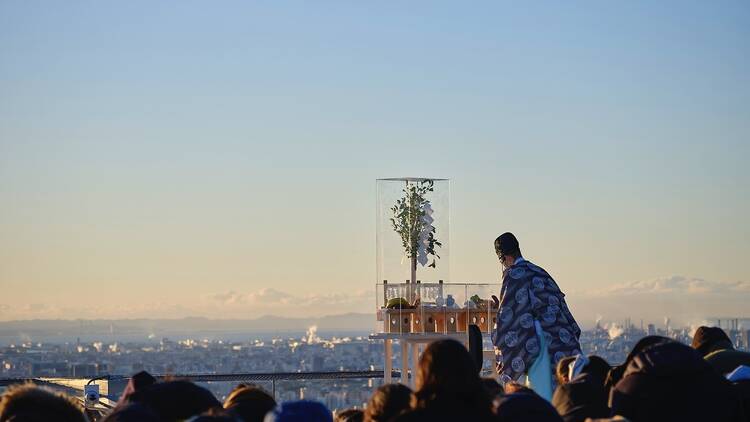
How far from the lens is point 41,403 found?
24.2 feet

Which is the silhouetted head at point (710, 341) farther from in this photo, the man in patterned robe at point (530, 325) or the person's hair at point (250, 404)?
the person's hair at point (250, 404)

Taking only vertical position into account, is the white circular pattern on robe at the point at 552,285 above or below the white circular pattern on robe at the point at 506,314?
above

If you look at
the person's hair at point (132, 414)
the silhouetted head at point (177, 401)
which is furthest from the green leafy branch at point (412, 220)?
the person's hair at point (132, 414)

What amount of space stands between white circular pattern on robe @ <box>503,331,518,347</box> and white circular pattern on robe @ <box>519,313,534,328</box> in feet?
0.37

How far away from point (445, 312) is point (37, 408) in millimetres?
9078

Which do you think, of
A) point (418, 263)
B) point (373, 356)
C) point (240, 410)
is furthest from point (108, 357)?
point (240, 410)

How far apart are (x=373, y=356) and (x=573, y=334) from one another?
13.5 metres

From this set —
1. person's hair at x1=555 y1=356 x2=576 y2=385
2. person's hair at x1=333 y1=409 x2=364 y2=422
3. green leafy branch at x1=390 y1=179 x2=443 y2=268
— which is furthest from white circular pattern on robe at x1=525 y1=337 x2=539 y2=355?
green leafy branch at x1=390 y1=179 x2=443 y2=268

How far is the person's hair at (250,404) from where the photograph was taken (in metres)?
8.17

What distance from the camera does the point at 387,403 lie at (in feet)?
25.0

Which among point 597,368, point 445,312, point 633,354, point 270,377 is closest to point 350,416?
point 597,368

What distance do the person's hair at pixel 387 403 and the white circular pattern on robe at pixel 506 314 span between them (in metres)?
5.45

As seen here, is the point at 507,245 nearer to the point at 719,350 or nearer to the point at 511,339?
the point at 511,339

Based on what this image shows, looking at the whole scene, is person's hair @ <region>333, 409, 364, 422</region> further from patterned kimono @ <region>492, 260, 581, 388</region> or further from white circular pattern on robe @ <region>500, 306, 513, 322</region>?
white circular pattern on robe @ <region>500, 306, 513, 322</region>
